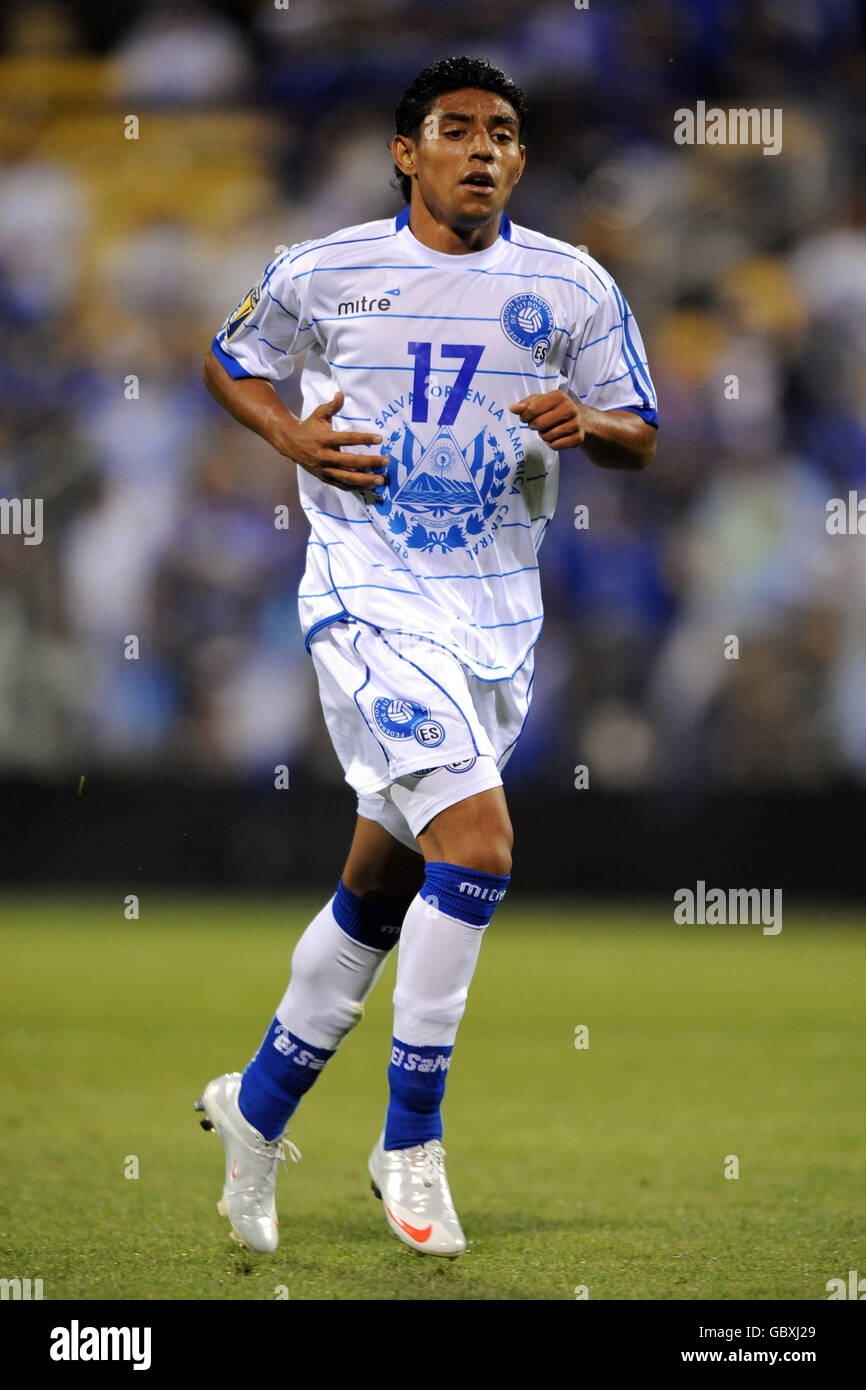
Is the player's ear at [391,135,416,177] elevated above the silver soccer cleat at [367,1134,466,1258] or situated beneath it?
elevated above

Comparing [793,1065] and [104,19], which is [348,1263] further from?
[104,19]

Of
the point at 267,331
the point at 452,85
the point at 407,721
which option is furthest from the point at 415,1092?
the point at 452,85

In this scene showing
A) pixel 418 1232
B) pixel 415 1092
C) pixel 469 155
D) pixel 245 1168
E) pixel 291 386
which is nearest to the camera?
pixel 418 1232

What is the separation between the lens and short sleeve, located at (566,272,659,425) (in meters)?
4.01

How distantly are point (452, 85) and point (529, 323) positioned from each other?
0.54m

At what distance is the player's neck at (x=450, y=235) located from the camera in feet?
12.9

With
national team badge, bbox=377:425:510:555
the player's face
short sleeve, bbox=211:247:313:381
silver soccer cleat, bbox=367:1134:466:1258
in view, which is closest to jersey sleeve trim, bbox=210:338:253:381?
short sleeve, bbox=211:247:313:381

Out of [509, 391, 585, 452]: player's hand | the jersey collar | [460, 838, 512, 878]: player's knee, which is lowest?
[460, 838, 512, 878]: player's knee

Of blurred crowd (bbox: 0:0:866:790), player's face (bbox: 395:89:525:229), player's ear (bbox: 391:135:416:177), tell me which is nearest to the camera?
player's face (bbox: 395:89:525:229)

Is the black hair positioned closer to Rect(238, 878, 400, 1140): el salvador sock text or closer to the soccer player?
the soccer player

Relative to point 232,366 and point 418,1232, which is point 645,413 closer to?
point 232,366

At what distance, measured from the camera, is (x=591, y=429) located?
12.5 feet

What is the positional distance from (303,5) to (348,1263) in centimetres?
1051

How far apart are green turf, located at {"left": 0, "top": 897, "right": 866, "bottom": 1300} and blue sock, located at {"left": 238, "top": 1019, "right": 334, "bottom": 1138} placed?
267 mm
